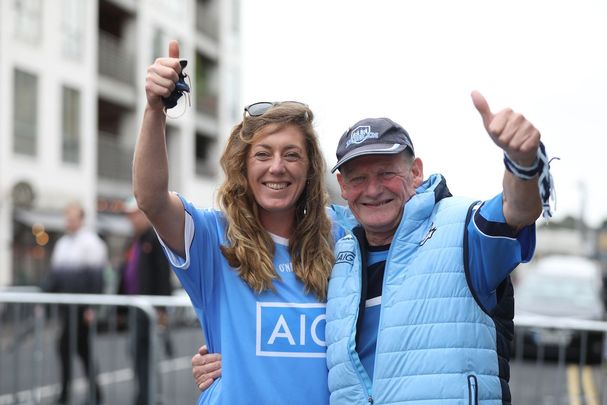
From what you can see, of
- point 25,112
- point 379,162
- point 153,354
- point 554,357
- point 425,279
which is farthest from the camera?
point 25,112

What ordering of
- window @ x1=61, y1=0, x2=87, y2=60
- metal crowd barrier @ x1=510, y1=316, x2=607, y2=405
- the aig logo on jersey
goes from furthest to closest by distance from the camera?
window @ x1=61, y1=0, x2=87, y2=60, metal crowd barrier @ x1=510, y1=316, x2=607, y2=405, the aig logo on jersey

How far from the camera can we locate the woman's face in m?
2.81

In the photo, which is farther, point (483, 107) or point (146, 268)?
point (146, 268)

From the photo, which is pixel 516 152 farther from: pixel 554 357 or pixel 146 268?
pixel 146 268

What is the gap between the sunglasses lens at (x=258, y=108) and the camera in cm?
284

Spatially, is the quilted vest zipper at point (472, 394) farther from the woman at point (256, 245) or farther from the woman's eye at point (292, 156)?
the woman's eye at point (292, 156)

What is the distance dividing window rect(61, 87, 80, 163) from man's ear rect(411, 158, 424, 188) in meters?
22.9

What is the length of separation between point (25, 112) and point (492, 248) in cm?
2220

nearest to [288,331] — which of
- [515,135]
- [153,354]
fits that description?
[515,135]

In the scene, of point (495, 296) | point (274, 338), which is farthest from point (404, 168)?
point (274, 338)

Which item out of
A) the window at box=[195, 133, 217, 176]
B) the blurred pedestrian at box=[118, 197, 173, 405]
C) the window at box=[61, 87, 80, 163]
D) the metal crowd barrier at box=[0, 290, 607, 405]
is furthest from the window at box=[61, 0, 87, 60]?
the blurred pedestrian at box=[118, 197, 173, 405]

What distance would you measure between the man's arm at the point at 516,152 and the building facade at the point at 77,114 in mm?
15152

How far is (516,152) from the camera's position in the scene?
2.11 metres

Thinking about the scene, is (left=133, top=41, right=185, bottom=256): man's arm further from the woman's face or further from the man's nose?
the man's nose
